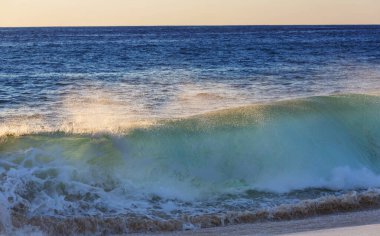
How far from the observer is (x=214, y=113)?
9.60 m

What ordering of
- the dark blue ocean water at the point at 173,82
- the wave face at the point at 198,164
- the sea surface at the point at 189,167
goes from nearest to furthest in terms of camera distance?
the sea surface at the point at 189,167 < the wave face at the point at 198,164 < the dark blue ocean water at the point at 173,82

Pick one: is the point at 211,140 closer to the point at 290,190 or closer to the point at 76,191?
the point at 290,190

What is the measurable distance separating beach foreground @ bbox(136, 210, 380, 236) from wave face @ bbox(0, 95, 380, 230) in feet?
1.55

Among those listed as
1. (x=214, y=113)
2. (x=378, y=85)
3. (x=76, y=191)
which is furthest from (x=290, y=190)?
(x=378, y=85)

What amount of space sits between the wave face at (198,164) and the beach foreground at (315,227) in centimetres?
47

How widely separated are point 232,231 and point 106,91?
39.4 feet

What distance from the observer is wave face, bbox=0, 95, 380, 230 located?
23.0 ft

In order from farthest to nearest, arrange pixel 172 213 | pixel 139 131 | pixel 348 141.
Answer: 1. pixel 348 141
2. pixel 139 131
3. pixel 172 213

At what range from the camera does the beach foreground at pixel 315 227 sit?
5.99 metres

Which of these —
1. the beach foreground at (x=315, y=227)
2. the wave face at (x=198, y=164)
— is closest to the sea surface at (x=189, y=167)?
the wave face at (x=198, y=164)

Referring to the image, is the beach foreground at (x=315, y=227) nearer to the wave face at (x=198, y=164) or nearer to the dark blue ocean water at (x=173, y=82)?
the wave face at (x=198, y=164)

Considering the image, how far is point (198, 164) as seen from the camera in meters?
8.27

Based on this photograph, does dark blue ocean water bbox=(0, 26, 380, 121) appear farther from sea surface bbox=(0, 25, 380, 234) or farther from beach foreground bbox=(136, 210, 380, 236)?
beach foreground bbox=(136, 210, 380, 236)

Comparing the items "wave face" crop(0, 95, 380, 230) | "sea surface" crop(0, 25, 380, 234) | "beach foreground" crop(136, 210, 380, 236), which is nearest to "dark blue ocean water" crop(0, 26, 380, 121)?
"sea surface" crop(0, 25, 380, 234)
